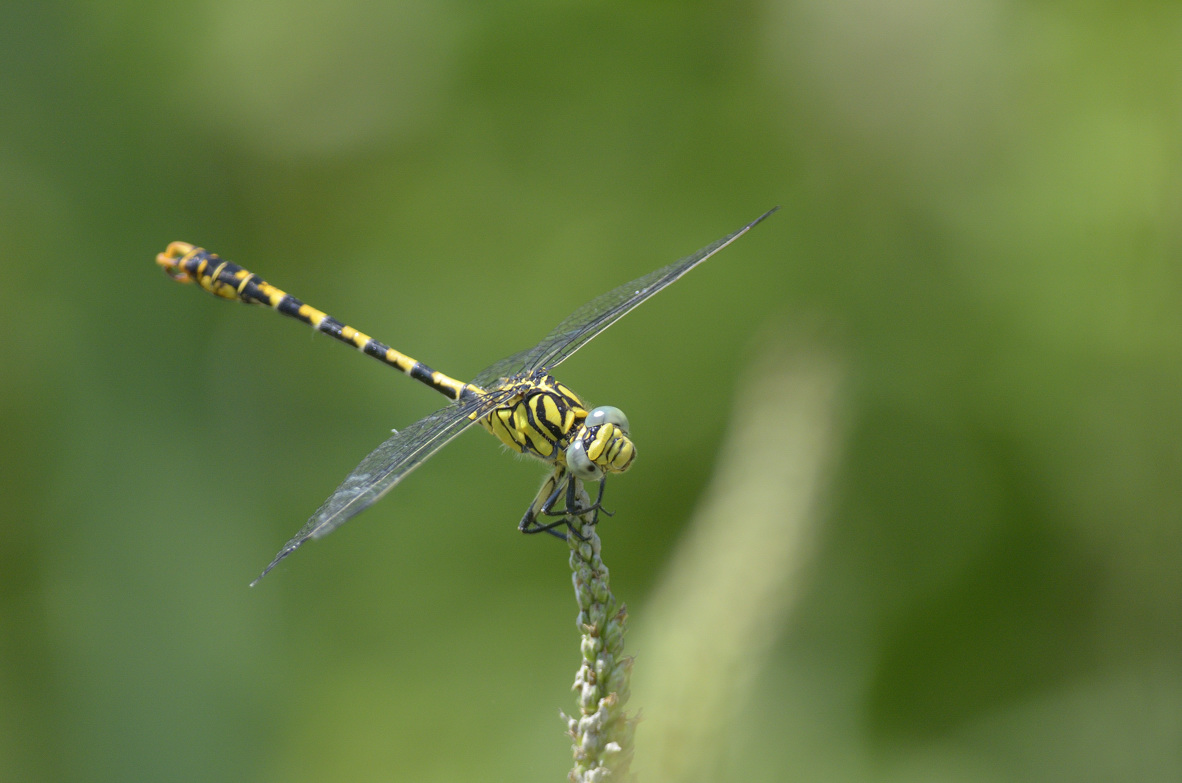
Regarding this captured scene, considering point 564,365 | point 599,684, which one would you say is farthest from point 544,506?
point 599,684

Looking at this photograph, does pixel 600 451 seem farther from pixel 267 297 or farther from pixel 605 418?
pixel 267 297

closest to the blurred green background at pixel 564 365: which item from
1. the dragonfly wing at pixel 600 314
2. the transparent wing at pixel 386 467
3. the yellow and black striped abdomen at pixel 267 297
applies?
Answer: the yellow and black striped abdomen at pixel 267 297

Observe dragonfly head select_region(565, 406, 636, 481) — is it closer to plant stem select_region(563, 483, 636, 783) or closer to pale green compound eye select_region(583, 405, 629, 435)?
pale green compound eye select_region(583, 405, 629, 435)

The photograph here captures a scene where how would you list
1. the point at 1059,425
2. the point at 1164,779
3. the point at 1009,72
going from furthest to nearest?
the point at 1009,72
the point at 1059,425
the point at 1164,779

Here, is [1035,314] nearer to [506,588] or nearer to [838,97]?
[838,97]

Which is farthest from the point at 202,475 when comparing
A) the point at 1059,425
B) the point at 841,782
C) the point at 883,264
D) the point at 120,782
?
the point at 1059,425

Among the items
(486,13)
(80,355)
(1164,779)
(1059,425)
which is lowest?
(1164,779)
